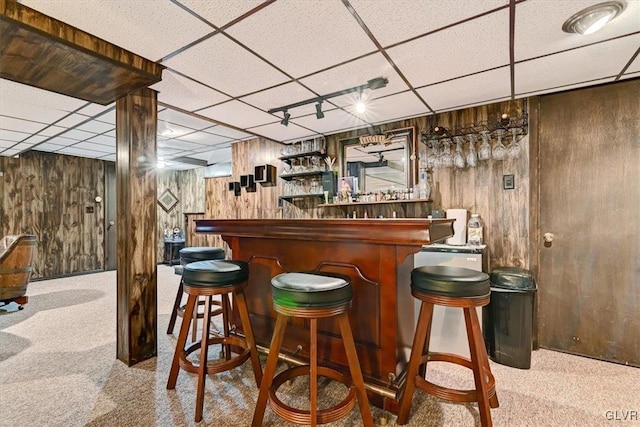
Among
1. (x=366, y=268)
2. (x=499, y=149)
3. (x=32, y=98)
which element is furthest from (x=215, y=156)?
(x=366, y=268)

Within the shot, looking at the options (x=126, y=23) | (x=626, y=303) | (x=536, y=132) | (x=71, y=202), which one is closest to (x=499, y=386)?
(x=626, y=303)

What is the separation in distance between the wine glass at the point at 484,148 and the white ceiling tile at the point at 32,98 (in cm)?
414

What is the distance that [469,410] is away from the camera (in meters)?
1.84

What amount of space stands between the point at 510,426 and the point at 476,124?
2675 millimetres

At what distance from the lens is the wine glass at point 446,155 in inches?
128

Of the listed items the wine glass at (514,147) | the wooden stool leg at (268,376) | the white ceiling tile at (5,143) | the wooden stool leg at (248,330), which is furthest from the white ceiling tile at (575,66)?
the white ceiling tile at (5,143)

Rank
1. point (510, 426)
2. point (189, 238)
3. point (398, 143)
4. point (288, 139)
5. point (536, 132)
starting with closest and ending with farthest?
1. point (510, 426)
2. point (536, 132)
3. point (398, 143)
4. point (288, 139)
5. point (189, 238)

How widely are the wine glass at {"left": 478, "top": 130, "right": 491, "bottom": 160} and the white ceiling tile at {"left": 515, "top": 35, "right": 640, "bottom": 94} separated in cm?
51

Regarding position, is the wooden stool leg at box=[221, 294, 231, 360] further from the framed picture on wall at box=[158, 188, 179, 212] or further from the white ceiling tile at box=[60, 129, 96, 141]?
the framed picture on wall at box=[158, 188, 179, 212]

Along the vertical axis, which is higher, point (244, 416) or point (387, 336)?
point (387, 336)

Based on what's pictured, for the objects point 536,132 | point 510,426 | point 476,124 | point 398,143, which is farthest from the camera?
point 398,143

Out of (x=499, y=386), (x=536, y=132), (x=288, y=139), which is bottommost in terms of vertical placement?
(x=499, y=386)

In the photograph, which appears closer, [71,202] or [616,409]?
[616,409]

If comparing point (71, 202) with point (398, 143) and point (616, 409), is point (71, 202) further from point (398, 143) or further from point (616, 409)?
point (616, 409)
